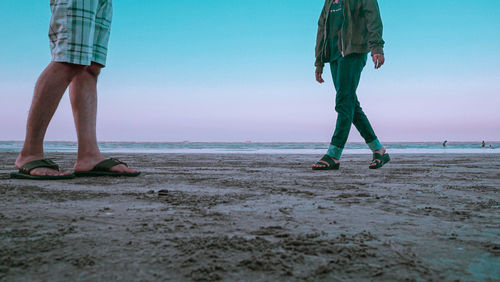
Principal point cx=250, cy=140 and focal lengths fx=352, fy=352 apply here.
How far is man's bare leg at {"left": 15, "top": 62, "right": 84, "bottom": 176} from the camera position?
2.20 m

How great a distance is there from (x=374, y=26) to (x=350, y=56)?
375 mm

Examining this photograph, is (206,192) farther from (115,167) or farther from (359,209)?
(115,167)

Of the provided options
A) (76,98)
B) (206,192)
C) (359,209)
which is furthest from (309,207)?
(76,98)

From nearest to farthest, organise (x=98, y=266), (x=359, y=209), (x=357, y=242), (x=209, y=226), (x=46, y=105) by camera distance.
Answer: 1. (x=98, y=266)
2. (x=357, y=242)
3. (x=209, y=226)
4. (x=359, y=209)
5. (x=46, y=105)

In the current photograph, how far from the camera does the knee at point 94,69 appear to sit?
2608 millimetres

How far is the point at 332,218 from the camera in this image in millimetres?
1183

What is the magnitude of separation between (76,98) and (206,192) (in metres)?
1.43

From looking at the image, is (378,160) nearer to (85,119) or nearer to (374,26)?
(374,26)

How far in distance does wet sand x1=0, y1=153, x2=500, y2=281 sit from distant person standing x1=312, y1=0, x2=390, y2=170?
7.11 feet

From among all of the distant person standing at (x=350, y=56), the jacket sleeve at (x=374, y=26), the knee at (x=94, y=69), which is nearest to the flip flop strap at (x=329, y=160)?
the distant person standing at (x=350, y=56)

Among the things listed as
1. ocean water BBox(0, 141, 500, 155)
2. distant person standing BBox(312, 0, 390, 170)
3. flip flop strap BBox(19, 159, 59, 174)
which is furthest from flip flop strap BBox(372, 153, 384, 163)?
ocean water BBox(0, 141, 500, 155)

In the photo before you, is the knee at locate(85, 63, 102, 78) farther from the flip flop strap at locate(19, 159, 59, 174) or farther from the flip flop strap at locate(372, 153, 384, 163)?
the flip flop strap at locate(372, 153, 384, 163)

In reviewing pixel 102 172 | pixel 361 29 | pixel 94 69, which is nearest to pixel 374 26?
pixel 361 29

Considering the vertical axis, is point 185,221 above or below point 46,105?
below
